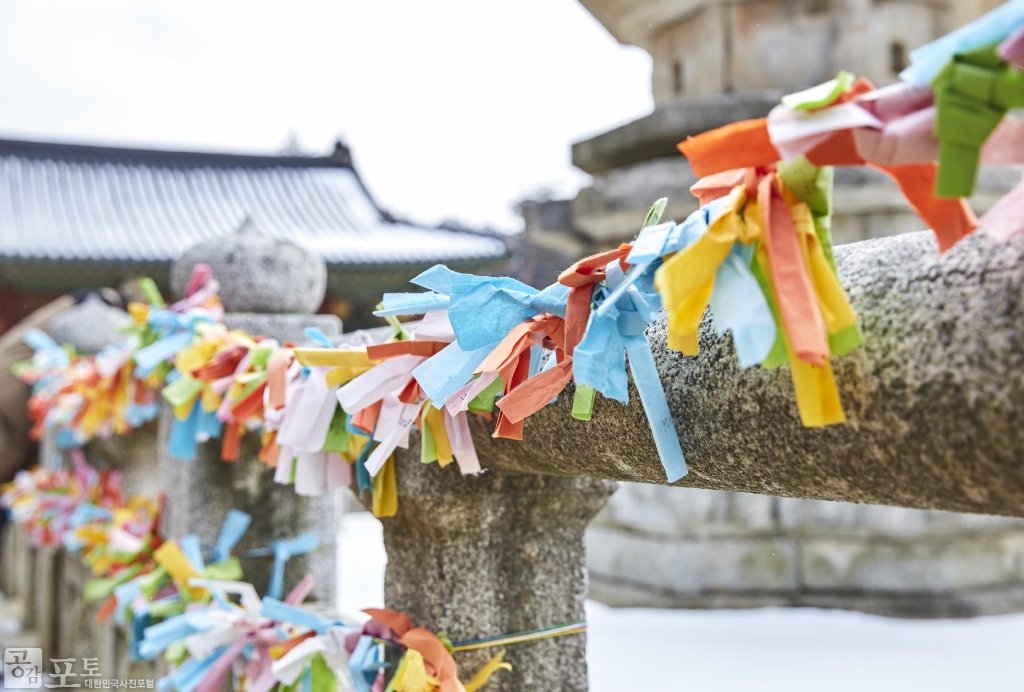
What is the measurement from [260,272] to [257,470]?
0.42 m

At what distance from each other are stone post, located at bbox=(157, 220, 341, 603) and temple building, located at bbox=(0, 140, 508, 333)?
18.0 ft

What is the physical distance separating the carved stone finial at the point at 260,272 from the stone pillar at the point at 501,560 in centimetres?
80

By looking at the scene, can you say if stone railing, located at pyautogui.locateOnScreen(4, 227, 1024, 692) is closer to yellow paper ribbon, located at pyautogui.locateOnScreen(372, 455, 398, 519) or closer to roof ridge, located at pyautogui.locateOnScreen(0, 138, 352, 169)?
yellow paper ribbon, located at pyautogui.locateOnScreen(372, 455, 398, 519)

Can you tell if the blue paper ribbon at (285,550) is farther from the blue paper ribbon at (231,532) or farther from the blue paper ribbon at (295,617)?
the blue paper ribbon at (295,617)

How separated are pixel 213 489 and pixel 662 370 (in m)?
1.34

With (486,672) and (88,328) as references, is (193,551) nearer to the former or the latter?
(486,672)

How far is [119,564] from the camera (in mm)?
1921

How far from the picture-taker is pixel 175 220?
8273 millimetres

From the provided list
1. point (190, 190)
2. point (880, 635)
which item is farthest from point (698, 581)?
point (190, 190)

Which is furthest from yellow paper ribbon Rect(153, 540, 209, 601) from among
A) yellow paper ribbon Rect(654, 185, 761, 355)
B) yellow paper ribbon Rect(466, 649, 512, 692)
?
yellow paper ribbon Rect(654, 185, 761, 355)

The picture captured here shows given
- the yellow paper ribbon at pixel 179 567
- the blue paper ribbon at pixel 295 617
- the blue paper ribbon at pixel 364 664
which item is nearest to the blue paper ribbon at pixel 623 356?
the blue paper ribbon at pixel 364 664

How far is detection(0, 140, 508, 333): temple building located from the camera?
22.9ft

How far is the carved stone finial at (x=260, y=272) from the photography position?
1687 mm
